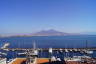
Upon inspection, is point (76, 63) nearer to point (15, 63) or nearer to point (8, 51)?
point (15, 63)

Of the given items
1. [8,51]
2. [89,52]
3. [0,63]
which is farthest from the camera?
[8,51]

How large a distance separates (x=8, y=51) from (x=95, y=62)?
2300 inches

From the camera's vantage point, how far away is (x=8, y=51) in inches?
3364

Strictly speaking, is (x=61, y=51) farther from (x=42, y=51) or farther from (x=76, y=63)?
(x=76, y=63)

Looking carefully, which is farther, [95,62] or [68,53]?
[68,53]

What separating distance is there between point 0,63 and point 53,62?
845cm

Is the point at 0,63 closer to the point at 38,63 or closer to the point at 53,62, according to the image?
the point at 38,63

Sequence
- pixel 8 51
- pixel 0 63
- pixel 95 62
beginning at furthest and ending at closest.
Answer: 1. pixel 8 51
2. pixel 0 63
3. pixel 95 62

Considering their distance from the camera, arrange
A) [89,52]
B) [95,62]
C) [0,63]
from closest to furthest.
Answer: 1. [95,62]
2. [0,63]
3. [89,52]

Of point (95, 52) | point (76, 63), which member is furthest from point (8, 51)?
point (76, 63)

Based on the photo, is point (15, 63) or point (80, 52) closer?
point (15, 63)

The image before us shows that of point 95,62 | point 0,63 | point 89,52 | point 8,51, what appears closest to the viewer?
point 95,62

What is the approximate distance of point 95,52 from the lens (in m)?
82.3

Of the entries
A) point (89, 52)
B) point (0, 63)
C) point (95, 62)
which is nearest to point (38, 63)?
point (0, 63)
